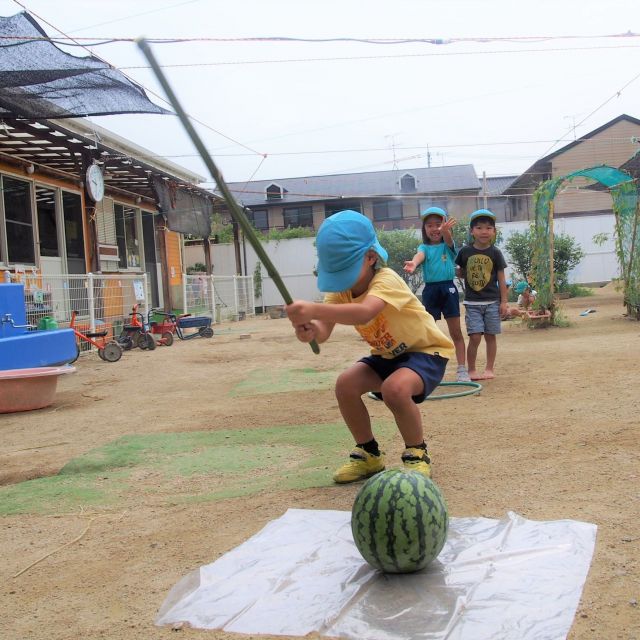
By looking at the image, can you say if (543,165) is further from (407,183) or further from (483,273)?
(483,273)

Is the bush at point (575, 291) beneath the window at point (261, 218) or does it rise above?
beneath

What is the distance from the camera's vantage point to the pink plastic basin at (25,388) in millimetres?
5934

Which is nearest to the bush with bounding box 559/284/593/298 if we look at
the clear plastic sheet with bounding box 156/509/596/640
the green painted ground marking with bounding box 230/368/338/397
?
the green painted ground marking with bounding box 230/368/338/397

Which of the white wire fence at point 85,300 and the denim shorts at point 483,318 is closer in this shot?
the denim shorts at point 483,318

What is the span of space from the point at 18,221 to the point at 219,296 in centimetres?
838

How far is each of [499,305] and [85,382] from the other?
15.8 feet

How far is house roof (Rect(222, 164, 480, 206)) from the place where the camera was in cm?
3959

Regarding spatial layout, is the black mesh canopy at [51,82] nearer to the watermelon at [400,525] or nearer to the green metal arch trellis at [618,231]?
the green metal arch trellis at [618,231]

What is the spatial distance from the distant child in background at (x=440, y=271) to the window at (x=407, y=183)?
34561mm

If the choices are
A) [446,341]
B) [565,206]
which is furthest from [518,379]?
[565,206]

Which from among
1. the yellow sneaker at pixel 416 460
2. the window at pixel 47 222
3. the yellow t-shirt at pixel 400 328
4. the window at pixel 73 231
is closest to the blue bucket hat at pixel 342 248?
the yellow t-shirt at pixel 400 328

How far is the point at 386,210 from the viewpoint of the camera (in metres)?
37.3

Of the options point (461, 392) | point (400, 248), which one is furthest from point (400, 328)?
point (400, 248)

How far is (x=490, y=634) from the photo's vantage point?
188 centimetres
